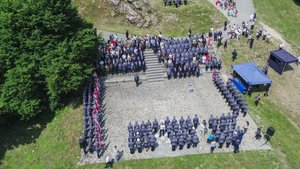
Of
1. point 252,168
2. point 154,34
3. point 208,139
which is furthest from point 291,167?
point 154,34

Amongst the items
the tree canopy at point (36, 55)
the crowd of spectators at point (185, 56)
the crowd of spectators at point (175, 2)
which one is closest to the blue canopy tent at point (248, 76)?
the crowd of spectators at point (185, 56)

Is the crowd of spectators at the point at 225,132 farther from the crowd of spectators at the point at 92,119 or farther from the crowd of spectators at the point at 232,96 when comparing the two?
the crowd of spectators at the point at 92,119

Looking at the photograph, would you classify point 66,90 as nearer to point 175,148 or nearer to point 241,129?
point 175,148

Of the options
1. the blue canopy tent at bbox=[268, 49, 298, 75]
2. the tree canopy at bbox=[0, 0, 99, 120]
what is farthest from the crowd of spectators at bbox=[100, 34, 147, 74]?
the blue canopy tent at bbox=[268, 49, 298, 75]

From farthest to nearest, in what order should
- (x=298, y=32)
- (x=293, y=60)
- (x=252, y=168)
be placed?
1. (x=298, y=32)
2. (x=293, y=60)
3. (x=252, y=168)

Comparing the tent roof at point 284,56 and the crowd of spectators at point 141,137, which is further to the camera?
the tent roof at point 284,56

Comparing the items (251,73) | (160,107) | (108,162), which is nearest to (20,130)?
(108,162)

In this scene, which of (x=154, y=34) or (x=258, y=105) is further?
(x=154, y=34)

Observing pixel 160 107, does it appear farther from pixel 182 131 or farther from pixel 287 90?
pixel 287 90
